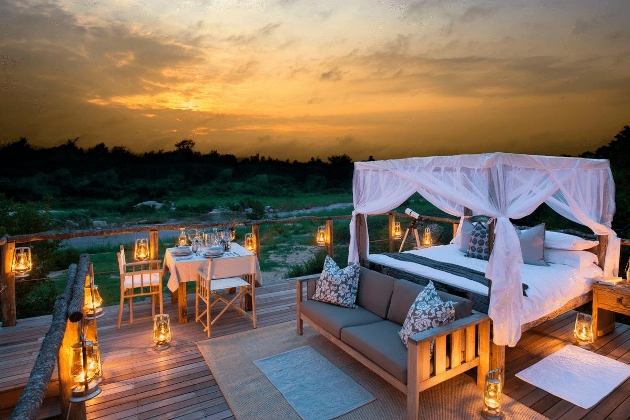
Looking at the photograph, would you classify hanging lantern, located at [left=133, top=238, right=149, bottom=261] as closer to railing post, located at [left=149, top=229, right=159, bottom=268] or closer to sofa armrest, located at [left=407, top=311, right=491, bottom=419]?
railing post, located at [left=149, top=229, right=159, bottom=268]

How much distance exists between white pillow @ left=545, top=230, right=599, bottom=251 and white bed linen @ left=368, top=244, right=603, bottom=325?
244mm

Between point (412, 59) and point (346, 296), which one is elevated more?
point (412, 59)

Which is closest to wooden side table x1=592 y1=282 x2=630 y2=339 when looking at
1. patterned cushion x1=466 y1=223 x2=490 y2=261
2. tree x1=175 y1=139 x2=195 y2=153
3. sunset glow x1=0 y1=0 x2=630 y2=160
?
patterned cushion x1=466 y1=223 x2=490 y2=261

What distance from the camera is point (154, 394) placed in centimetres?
307

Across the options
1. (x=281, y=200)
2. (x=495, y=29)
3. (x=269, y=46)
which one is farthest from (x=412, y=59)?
(x=281, y=200)

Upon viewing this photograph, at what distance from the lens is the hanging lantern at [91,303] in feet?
8.42

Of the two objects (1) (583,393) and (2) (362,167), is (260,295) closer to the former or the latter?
(2) (362,167)

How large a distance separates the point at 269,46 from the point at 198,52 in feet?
6.13

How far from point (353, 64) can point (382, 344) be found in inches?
256

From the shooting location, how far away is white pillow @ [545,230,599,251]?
4414mm

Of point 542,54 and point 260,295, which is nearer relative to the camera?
point 260,295

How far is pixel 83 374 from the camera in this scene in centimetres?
171

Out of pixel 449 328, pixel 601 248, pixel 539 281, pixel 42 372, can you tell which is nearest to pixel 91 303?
pixel 42 372

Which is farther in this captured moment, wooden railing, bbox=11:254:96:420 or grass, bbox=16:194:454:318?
grass, bbox=16:194:454:318
